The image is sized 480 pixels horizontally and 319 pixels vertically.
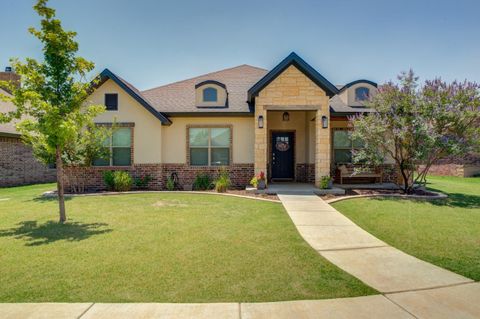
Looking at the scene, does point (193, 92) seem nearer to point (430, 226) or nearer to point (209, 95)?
point (209, 95)

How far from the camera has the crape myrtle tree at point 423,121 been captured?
402 inches

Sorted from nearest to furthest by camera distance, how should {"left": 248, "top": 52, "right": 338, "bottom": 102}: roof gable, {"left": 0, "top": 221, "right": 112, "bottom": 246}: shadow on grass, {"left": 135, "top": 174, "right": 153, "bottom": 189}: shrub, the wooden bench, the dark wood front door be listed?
{"left": 0, "top": 221, "right": 112, "bottom": 246}: shadow on grass → {"left": 248, "top": 52, "right": 338, "bottom": 102}: roof gable → {"left": 135, "top": 174, "right": 153, "bottom": 189}: shrub → the wooden bench → the dark wood front door

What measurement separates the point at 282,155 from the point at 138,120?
7.56 m

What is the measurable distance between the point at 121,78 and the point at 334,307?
13.1 metres

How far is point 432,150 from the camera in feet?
35.6

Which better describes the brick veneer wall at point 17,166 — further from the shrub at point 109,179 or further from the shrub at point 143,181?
the shrub at point 143,181

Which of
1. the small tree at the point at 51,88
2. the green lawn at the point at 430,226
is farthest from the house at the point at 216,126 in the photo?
the small tree at the point at 51,88

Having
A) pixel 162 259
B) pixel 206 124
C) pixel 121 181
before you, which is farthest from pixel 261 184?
pixel 162 259

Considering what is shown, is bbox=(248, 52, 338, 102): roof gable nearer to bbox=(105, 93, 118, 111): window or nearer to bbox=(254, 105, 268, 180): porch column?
bbox=(254, 105, 268, 180): porch column

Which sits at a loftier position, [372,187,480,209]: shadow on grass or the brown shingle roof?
the brown shingle roof

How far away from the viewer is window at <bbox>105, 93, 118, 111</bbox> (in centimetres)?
1338

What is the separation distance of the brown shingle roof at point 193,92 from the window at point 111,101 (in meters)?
1.72

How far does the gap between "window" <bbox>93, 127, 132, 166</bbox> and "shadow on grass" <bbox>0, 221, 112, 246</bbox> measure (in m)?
6.47

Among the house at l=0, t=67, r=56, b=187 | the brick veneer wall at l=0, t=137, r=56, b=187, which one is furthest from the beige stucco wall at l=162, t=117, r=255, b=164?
the brick veneer wall at l=0, t=137, r=56, b=187
